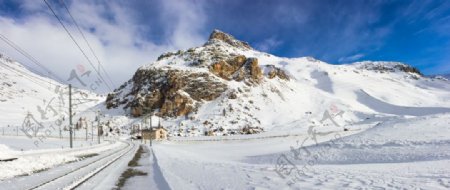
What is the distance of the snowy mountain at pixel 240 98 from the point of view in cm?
13538

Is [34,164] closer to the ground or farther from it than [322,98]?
closer to the ground

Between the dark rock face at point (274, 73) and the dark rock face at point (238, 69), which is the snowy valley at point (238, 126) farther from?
the dark rock face at point (274, 73)

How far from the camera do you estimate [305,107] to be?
506 ft

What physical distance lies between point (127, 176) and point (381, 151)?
1757cm

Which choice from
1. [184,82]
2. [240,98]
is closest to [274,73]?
[240,98]

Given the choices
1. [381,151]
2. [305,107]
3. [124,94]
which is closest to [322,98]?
[305,107]

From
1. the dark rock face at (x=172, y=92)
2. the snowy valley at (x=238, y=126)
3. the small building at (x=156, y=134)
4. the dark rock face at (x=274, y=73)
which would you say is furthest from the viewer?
the dark rock face at (x=274, y=73)

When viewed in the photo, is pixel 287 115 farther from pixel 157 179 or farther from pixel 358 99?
pixel 157 179

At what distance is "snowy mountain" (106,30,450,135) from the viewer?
444ft

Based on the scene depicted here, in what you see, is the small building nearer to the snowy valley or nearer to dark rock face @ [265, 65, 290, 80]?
the snowy valley

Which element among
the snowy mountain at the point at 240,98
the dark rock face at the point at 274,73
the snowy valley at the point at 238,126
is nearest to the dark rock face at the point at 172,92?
the snowy mountain at the point at 240,98

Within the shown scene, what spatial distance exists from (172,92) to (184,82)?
8101mm

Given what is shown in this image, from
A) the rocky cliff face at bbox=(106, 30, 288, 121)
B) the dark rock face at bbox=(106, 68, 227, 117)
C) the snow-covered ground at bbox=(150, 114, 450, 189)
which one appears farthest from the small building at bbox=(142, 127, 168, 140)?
the snow-covered ground at bbox=(150, 114, 450, 189)

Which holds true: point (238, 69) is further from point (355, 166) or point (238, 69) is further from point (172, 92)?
point (355, 166)
